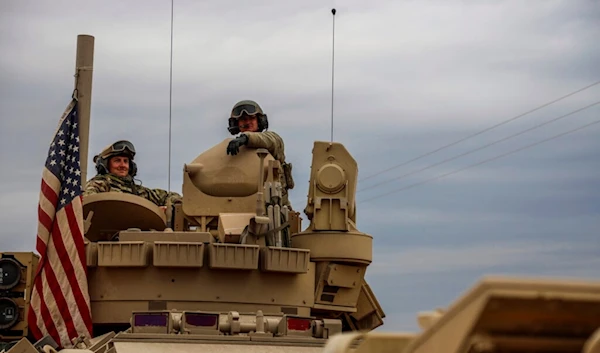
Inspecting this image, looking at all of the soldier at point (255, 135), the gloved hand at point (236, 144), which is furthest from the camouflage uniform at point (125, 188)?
the gloved hand at point (236, 144)

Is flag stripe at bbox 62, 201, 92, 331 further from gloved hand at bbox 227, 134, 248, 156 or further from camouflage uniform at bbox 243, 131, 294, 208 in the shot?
camouflage uniform at bbox 243, 131, 294, 208

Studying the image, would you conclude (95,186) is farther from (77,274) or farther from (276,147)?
(276,147)

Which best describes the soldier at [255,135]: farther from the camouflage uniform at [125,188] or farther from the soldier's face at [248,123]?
the camouflage uniform at [125,188]

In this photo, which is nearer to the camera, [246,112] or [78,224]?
[78,224]

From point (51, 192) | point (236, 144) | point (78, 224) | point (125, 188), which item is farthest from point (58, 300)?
point (236, 144)

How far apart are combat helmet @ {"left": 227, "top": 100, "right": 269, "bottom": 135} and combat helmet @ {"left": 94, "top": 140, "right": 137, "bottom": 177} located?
70.7 inches

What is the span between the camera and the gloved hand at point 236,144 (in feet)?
64.7

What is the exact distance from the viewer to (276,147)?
20.4 meters

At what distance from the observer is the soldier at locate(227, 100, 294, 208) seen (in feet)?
65.5

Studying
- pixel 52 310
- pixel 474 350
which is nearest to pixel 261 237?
pixel 52 310

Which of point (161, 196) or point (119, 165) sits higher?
point (119, 165)

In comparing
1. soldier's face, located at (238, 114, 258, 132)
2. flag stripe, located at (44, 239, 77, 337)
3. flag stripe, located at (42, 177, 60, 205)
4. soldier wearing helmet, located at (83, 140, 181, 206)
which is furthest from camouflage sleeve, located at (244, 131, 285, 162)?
flag stripe, located at (44, 239, 77, 337)

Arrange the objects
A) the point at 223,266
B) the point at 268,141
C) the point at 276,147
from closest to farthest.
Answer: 1. the point at 223,266
2. the point at 268,141
3. the point at 276,147

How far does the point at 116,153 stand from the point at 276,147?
2891 mm
